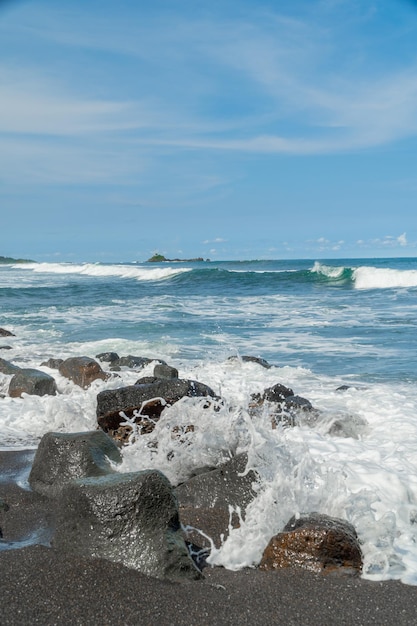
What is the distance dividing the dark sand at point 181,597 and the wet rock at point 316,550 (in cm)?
7

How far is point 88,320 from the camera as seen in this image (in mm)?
17766

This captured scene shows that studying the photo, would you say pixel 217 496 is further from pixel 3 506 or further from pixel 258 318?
pixel 258 318

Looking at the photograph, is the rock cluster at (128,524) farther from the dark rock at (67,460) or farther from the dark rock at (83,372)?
the dark rock at (83,372)

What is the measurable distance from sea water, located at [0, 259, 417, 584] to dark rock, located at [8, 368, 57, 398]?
180mm

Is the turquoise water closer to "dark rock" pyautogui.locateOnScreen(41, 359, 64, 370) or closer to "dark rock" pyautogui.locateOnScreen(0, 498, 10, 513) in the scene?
"dark rock" pyautogui.locateOnScreen(41, 359, 64, 370)

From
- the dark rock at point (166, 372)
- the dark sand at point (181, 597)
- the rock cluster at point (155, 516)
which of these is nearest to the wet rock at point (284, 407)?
the rock cluster at point (155, 516)

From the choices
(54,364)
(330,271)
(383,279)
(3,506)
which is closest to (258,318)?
(54,364)

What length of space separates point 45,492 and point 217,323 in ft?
41.5

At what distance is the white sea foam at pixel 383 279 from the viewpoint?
3189cm

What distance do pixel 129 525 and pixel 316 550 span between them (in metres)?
0.92

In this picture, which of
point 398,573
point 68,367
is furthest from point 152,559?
point 68,367

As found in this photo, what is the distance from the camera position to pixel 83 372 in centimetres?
889

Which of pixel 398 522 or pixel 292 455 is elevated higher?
pixel 292 455

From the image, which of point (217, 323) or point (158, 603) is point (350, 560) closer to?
point (158, 603)
